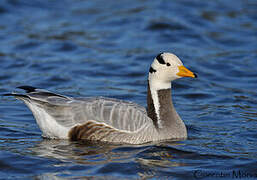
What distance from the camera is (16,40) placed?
59.6ft

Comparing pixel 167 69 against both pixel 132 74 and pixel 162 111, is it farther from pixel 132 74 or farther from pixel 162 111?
pixel 132 74

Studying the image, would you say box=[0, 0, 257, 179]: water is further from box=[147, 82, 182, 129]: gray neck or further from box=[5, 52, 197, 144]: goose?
box=[147, 82, 182, 129]: gray neck

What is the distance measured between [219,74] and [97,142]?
276 inches

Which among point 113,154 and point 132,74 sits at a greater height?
point 132,74

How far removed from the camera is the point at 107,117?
9477 mm

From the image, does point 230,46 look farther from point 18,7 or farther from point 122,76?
point 18,7

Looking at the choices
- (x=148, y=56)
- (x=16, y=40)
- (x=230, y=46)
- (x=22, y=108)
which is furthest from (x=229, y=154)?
(x=16, y=40)

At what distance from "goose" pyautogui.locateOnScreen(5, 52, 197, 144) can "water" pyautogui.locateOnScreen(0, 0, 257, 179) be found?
0.24m

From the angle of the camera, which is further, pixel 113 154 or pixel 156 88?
pixel 156 88

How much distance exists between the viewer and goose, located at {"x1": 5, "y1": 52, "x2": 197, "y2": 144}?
9.51m

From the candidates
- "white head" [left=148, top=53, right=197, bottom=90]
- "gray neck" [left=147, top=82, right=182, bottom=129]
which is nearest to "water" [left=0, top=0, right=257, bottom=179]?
"gray neck" [left=147, top=82, right=182, bottom=129]

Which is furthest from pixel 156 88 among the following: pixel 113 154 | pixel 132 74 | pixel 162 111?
pixel 132 74

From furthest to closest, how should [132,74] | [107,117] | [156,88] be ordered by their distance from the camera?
[132,74]
[156,88]
[107,117]

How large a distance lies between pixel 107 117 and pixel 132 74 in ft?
19.8
